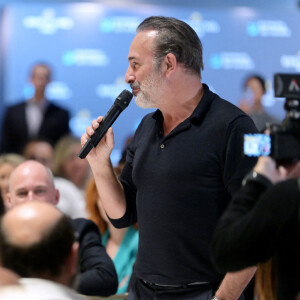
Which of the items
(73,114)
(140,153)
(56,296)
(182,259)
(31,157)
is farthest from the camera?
(73,114)

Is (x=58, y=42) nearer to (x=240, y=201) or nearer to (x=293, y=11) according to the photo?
(x=293, y=11)

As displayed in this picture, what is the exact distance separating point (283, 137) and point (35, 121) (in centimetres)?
627

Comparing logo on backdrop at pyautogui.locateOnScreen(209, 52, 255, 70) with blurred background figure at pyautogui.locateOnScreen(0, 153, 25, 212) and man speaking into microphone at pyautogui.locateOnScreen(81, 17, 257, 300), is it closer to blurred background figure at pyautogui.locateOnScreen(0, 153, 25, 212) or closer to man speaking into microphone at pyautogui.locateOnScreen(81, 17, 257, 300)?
blurred background figure at pyautogui.locateOnScreen(0, 153, 25, 212)

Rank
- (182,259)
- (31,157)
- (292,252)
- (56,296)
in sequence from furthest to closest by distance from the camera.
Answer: (31,157)
(182,259)
(292,252)
(56,296)

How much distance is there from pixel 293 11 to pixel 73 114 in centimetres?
291

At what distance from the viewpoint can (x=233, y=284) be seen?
9.40 feet

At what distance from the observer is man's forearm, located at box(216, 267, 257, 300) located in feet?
9.38

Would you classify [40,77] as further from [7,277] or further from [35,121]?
[7,277]

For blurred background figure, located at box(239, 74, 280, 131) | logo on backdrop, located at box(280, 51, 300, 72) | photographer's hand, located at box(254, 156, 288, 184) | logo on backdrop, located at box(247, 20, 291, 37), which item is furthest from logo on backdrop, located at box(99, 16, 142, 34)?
photographer's hand, located at box(254, 156, 288, 184)

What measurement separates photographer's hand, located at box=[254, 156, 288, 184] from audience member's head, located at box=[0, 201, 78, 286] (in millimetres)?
573

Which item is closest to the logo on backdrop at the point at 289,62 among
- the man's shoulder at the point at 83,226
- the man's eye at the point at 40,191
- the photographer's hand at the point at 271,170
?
the man's eye at the point at 40,191

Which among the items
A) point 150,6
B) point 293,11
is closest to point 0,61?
point 150,6

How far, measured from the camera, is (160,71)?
3.15 meters

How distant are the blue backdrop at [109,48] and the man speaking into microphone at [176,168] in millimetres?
5780
